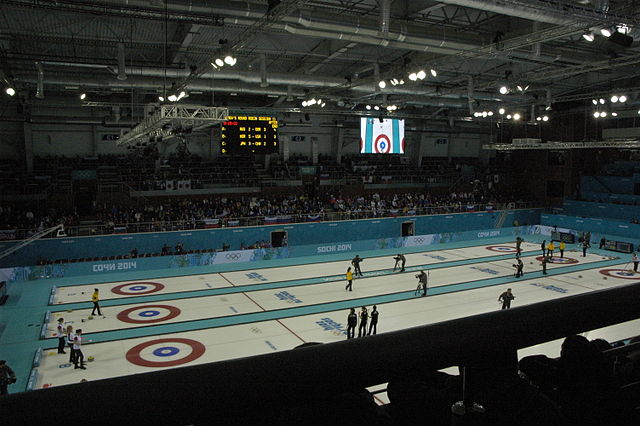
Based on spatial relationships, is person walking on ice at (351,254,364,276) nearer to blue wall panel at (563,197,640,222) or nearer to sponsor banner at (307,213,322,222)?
sponsor banner at (307,213,322,222)

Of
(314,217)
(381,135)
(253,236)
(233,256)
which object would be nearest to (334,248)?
(314,217)

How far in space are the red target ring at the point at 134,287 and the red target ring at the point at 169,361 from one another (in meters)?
7.31

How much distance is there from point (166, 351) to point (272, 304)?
6489 millimetres

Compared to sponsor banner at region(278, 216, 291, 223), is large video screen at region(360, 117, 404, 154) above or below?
above

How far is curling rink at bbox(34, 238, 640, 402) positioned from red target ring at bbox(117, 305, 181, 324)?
0.04 metres

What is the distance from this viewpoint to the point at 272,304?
2186 cm

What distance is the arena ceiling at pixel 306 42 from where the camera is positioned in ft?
48.9

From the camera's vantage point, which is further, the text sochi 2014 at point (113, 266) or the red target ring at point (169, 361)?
the text sochi 2014 at point (113, 266)

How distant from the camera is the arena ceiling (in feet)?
48.9

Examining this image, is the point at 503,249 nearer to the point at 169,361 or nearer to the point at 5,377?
the point at 169,361

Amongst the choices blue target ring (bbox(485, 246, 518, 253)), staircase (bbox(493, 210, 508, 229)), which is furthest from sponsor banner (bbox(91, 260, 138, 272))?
staircase (bbox(493, 210, 508, 229))

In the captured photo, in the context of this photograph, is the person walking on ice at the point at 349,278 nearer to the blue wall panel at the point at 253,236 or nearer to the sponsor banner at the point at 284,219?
the blue wall panel at the point at 253,236

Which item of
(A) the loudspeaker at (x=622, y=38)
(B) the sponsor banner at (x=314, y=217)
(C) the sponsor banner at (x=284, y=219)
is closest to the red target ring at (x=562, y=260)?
(B) the sponsor banner at (x=314, y=217)

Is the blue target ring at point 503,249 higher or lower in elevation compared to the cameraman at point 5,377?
lower
